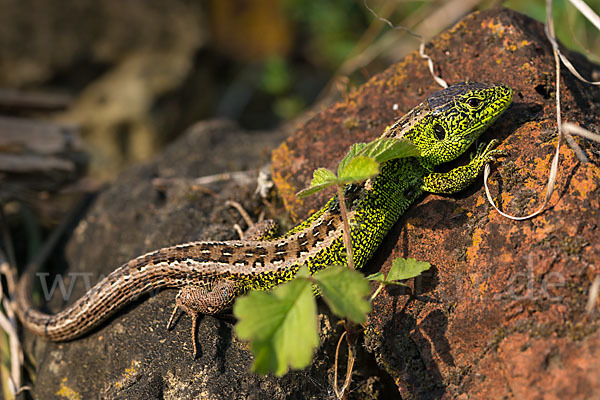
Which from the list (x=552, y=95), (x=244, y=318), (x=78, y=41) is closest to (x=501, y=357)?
(x=244, y=318)

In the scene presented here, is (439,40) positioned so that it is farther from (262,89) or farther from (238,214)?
(262,89)

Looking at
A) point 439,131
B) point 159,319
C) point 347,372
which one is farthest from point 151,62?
point 347,372

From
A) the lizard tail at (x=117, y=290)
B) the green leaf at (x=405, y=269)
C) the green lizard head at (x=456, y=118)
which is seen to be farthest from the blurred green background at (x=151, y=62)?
the green leaf at (x=405, y=269)

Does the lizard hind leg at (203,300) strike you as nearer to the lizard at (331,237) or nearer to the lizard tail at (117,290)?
the lizard at (331,237)

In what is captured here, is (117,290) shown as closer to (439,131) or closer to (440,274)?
(440,274)

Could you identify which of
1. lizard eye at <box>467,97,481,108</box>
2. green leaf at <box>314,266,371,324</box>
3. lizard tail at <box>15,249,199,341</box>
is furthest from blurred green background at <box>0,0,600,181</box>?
green leaf at <box>314,266,371,324</box>
